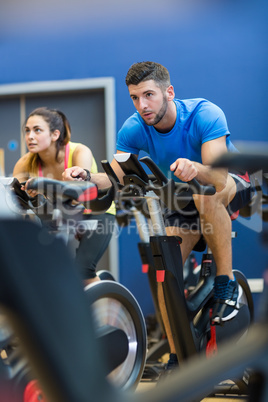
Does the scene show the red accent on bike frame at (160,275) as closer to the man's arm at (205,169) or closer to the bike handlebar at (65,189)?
the man's arm at (205,169)

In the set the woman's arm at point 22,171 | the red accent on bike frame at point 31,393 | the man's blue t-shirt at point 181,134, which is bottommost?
the red accent on bike frame at point 31,393

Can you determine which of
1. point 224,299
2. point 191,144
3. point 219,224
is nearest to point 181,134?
point 191,144

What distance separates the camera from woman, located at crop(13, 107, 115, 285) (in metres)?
2.52

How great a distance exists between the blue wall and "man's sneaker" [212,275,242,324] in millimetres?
1158

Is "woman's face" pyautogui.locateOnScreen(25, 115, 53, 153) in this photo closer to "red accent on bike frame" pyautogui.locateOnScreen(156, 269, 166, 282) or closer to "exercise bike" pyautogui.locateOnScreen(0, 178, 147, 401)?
"exercise bike" pyautogui.locateOnScreen(0, 178, 147, 401)

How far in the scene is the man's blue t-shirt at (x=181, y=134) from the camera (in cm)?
197

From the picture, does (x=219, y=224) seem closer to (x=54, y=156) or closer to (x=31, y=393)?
(x=54, y=156)

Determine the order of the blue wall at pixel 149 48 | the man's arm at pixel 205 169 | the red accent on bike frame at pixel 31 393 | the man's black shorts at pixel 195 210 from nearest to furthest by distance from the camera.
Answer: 1. the red accent on bike frame at pixel 31 393
2. the man's arm at pixel 205 169
3. the man's black shorts at pixel 195 210
4. the blue wall at pixel 149 48

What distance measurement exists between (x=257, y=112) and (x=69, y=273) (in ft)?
11.4

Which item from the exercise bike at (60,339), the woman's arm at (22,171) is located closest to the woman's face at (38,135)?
the woman's arm at (22,171)

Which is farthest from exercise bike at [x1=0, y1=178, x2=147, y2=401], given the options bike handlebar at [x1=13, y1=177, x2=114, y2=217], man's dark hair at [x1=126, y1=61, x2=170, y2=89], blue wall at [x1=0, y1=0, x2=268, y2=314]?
blue wall at [x1=0, y1=0, x2=268, y2=314]

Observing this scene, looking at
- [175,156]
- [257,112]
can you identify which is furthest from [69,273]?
[257,112]

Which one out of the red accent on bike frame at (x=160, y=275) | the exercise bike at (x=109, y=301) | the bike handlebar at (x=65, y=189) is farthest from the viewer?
the red accent on bike frame at (x=160, y=275)

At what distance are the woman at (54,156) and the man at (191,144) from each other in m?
0.44
